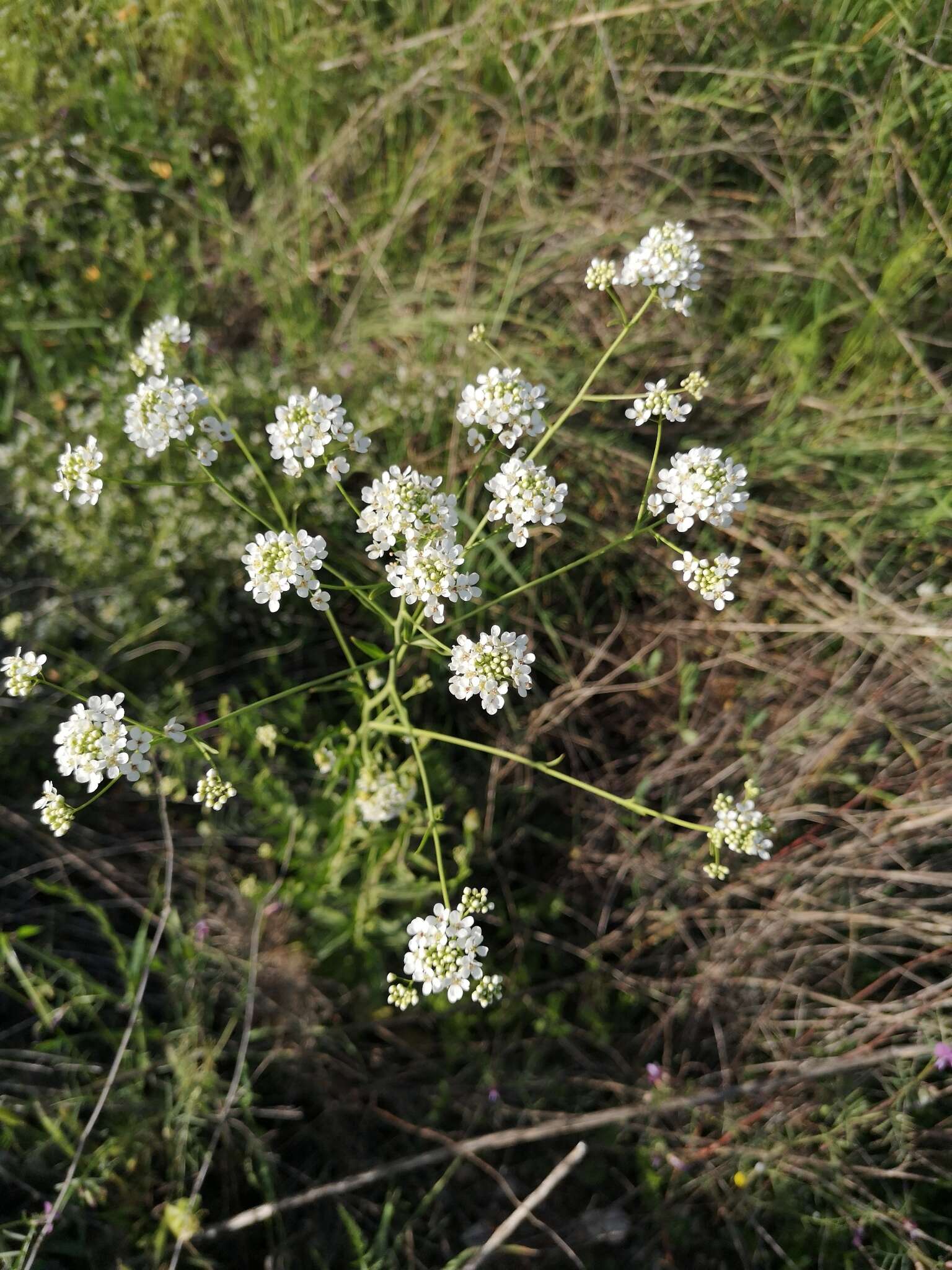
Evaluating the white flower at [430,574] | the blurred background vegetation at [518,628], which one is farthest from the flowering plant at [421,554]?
the blurred background vegetation at [518,628]

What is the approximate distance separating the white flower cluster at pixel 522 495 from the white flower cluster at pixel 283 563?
0.44m

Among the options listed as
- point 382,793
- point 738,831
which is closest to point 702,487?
point 738,831

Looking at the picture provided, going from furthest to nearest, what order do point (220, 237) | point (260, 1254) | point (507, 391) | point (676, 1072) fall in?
point (220, 237) < point (676, 1072) < point (260, 1254) < point (507, 391)

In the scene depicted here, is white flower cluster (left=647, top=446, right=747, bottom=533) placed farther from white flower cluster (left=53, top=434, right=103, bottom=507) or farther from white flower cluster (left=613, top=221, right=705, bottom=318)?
white flower cluster (left=53, top=434, right=103, bottom=507)

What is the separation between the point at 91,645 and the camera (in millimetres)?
3504

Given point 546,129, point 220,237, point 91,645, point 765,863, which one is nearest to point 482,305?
point 546,129

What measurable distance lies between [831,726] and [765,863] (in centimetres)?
60

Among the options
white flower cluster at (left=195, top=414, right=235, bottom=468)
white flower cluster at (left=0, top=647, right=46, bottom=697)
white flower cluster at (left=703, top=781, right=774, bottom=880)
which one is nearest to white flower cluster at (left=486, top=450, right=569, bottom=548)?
white flower cluster at (left=195, top=414, right=235, bottom=468)

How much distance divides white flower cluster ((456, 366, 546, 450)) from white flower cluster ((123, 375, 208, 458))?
678mm

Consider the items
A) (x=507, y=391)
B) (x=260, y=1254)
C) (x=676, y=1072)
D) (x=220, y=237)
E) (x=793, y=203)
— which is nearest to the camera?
(x=507, y=391)

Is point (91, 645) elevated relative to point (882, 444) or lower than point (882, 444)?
lower

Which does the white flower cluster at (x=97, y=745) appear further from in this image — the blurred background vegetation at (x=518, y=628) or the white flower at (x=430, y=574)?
the blurred background vegetation at (x=518, y=628)

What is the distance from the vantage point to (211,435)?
2.23 metres

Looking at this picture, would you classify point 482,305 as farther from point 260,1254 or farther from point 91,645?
point 260,1254
